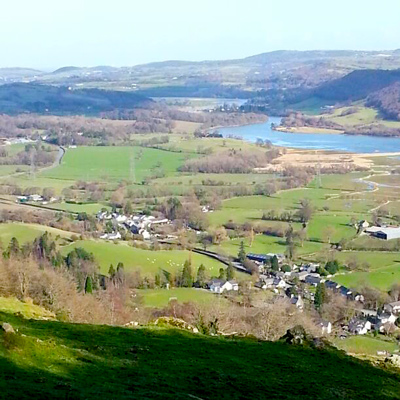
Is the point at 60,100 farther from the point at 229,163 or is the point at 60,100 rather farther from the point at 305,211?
the point at 305,211

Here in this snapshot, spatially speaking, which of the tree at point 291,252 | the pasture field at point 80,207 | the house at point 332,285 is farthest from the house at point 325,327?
the pasture field at point 80,207

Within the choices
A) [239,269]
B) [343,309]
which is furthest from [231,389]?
[239,269]

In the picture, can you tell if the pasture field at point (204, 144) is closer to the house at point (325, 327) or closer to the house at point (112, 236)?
the house at point (112, 236)

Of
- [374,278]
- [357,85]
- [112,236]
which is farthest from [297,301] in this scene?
[357,85]

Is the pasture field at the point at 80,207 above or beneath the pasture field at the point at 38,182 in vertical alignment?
beneath

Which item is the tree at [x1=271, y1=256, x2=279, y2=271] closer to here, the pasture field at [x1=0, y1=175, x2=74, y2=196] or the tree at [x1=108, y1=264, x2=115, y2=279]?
the tree at [x1=108, y1=264, x2=115, y2=279]

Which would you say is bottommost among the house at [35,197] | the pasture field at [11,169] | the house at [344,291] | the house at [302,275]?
the house at [302,275]

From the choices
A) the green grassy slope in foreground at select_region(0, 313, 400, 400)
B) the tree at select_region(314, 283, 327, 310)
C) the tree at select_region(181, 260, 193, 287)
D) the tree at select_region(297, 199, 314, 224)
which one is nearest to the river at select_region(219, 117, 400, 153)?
the tree at select_region(297, 199, 314, 224)
